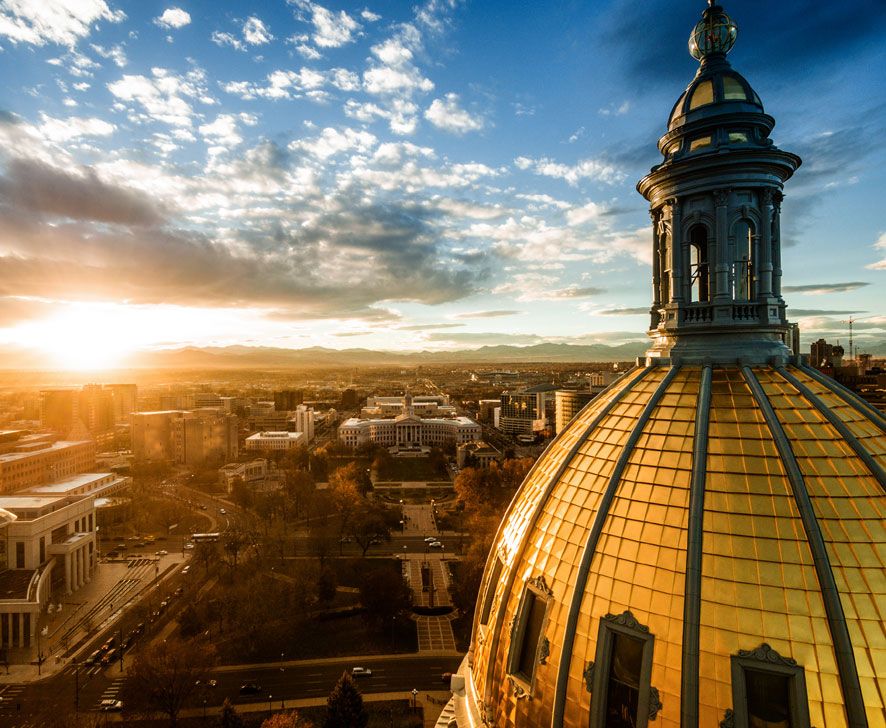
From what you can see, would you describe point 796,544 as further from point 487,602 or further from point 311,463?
point 311,463

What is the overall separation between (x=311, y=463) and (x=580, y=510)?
4789 inches

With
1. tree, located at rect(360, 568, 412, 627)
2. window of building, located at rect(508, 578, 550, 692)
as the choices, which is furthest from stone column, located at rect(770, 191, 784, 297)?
tree, located at rect(360, 568, 412, 627)

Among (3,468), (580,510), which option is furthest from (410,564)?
(3,468)

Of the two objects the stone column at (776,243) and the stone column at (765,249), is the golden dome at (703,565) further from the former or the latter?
the stone column at (776,243)

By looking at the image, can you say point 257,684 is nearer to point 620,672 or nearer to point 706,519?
point 620,672

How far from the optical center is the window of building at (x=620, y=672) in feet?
39.2

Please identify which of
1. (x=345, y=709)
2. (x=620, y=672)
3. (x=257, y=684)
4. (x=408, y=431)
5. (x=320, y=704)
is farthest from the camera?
(x=408, y=431)

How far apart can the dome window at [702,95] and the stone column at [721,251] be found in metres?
3.59

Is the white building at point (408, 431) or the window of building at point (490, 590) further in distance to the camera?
the white building at point (408, 431)

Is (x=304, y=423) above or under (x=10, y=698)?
above

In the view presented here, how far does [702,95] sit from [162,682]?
51136 millimetres

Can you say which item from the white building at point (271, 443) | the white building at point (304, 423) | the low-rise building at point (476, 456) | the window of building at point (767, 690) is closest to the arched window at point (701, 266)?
the window of building at point (767, 690)

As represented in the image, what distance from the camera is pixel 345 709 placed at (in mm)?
37375

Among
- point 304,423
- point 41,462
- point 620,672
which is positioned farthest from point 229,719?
point 304,423
